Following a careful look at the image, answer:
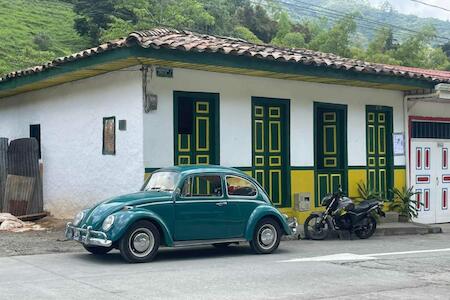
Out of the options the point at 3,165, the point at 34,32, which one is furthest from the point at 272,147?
the point at 34,32

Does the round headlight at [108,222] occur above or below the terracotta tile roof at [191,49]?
below

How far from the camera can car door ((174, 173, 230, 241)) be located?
33.4ft

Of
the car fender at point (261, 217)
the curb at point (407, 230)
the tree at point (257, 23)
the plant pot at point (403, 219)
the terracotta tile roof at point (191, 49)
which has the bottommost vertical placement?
the curb at point (407, 230)

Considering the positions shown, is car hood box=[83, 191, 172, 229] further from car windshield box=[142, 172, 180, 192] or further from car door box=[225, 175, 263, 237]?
car door box=[225, 175, 263, 237]

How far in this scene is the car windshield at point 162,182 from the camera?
10.5 m

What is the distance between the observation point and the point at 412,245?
1304 cm

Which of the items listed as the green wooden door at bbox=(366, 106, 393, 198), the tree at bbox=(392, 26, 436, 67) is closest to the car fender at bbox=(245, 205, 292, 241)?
the green wooden door at bbox=(366, 106, 393, 198)

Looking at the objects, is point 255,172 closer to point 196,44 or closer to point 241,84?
point 241,84

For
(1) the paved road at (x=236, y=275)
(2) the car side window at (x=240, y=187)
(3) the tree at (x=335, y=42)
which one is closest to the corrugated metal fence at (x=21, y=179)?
(1) the paved road at (x=236, y=275)

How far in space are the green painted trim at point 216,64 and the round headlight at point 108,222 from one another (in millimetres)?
3514

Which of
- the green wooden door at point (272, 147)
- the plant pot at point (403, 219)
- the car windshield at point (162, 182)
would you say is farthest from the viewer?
the plant pot at point (403, 219)

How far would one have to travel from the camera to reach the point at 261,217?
1099 centimetres

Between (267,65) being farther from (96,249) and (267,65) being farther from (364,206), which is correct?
(96,249)

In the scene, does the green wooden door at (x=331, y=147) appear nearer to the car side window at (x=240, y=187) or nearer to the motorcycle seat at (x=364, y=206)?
the motorcycle seat at (x=364, y=206)
